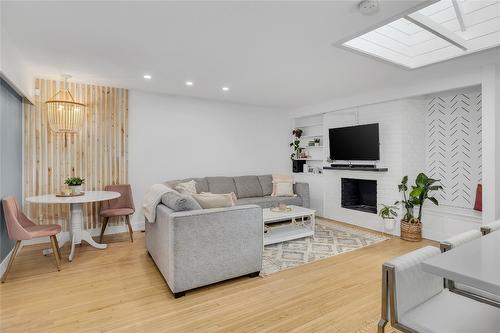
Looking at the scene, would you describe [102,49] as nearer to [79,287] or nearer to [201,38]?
[201,38]

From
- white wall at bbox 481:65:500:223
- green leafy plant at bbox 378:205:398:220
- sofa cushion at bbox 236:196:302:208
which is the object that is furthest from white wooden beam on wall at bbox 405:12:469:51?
sofa cushion at bbox 236:196:302:208

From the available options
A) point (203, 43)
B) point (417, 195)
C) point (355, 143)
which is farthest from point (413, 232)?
point (203, 43)

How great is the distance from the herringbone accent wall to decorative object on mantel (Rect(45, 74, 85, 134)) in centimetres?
577

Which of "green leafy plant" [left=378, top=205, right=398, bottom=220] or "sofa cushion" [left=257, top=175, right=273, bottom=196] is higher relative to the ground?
"sofa cushion" [left=257, top=175, right=273, bottom=196]

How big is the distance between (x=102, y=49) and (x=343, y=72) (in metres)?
3.08

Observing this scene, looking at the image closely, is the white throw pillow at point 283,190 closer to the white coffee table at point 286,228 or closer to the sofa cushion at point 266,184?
the sofa cushion at point 266,184

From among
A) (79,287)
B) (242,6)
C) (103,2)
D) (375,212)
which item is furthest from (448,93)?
(79,287)

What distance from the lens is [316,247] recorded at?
385 cm

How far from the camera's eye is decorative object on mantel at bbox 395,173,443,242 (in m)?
4.15

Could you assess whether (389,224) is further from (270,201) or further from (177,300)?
(177,300)

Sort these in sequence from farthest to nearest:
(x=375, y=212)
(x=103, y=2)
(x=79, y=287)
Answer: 1. (x=375, y=212)
2. (x=79, y=287)
3. (x=103, y=2)

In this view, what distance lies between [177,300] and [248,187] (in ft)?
10.9

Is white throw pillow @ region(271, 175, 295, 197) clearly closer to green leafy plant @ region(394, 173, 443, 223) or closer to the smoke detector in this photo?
green leafy plant @ region(394, 173, 443, 223)

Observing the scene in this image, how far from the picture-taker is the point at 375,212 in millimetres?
4961
